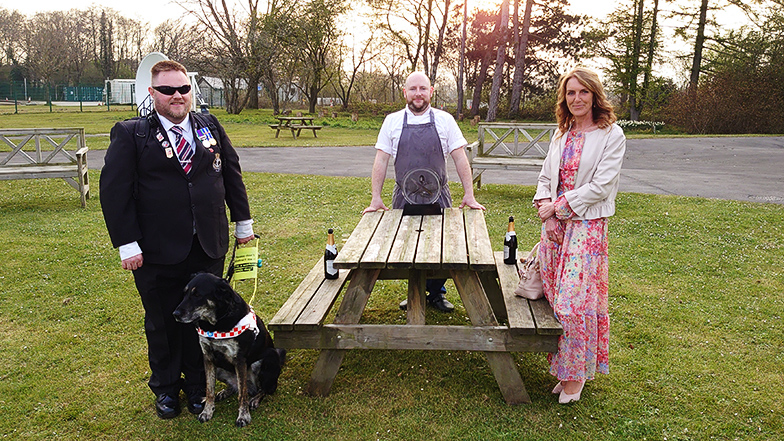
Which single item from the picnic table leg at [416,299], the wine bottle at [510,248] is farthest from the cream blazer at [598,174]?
the picnic table leg at [416,299]

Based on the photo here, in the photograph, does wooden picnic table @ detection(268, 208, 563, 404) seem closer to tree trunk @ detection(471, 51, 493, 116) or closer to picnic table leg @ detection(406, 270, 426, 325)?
picnic table leg @ detection(406, 270, 426, 325)

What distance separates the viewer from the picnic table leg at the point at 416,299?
3982mm

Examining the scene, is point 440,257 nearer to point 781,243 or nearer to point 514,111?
point 781,243

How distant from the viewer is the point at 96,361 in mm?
4418

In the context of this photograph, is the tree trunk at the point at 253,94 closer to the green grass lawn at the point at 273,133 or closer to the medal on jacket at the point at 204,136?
the green grass lawn at the point at 273,133

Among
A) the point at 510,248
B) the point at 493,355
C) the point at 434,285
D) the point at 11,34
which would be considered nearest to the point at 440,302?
the point at 434,285

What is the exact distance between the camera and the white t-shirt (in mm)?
4902

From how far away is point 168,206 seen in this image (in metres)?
3.33

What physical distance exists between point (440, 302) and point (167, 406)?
2.64 metres

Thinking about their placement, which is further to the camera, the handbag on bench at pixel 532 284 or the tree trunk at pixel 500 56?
the tree trunk at pixel 500 56

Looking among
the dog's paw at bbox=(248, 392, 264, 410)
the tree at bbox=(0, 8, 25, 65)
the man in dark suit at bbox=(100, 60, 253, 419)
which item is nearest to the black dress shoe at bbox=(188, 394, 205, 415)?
the man in dark suit at bbox=(100, 60, 253, 419)

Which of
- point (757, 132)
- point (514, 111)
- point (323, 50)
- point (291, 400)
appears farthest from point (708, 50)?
point (291, 400)

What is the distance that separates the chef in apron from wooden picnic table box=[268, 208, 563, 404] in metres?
1.01

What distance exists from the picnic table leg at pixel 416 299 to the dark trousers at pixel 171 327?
1312mm
